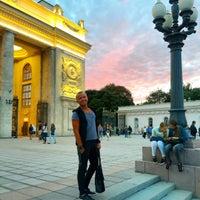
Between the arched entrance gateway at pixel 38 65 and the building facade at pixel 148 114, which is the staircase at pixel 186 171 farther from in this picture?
the building facade at pixel 148 114

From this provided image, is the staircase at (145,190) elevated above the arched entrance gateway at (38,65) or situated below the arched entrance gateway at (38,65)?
below

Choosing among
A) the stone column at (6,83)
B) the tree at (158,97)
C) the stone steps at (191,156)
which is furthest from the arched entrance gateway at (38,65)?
the tree at (158,97)

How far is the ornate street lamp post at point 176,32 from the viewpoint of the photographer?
21.1ft

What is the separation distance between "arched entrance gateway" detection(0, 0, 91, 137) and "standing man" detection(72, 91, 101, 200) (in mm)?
21589

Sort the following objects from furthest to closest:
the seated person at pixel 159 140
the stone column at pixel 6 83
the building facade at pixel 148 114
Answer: the building facade at pixel 148 114, the stone column at pixel 6 83, the seated person at pixel 159 140

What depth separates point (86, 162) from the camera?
399cm

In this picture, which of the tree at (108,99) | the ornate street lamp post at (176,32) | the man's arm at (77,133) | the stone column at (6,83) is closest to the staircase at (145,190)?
the man's arm at (77,133)

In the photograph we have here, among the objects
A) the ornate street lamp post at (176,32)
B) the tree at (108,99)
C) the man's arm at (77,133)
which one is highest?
the tree at (108,99)

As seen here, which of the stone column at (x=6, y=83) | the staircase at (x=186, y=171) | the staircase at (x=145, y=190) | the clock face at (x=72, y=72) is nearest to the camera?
the staircase at (x=145, y=190)

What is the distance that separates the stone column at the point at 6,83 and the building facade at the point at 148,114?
27.0m

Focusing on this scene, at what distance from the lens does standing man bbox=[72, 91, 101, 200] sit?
13.0ft

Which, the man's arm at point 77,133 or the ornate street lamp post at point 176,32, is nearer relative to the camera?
the man's arm at point 77,133

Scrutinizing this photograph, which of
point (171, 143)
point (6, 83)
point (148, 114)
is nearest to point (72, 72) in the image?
point (6, 83)

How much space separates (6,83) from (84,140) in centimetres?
2247
